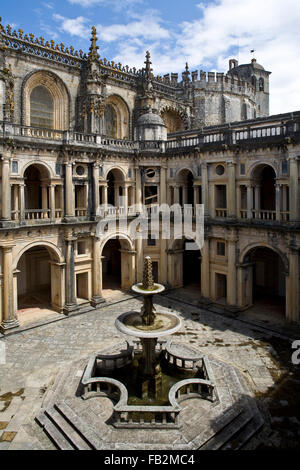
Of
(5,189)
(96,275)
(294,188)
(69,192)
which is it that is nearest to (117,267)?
(96,275)

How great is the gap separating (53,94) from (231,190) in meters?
16.7

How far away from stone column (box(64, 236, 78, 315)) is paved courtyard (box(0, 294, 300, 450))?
3.23ft

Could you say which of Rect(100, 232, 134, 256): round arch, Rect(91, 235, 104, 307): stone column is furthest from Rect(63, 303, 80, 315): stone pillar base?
Rect(100, 232, 134, 256): round arch

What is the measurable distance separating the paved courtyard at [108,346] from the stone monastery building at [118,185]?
7.07 feet

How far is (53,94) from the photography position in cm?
3019

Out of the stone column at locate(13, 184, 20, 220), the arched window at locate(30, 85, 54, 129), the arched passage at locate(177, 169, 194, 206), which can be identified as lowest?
the stone column at locate(13, 184, 20, 220)

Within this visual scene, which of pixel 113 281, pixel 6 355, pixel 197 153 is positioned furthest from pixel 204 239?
pixel 6 355

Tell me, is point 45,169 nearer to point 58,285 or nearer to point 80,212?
point 80,212

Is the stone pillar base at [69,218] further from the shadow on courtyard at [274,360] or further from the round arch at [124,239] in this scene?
the shadow on courtyard at [274,360]

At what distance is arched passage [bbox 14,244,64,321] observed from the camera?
2730 cm

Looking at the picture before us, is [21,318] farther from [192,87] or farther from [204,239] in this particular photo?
[192,87]

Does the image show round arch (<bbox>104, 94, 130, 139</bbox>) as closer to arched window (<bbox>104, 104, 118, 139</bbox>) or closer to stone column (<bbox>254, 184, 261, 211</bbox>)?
arched window (<bbox>104, 104, 118, 139</bbox>)

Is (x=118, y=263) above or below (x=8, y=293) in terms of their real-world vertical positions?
above

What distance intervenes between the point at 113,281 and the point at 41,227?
12.2 m
